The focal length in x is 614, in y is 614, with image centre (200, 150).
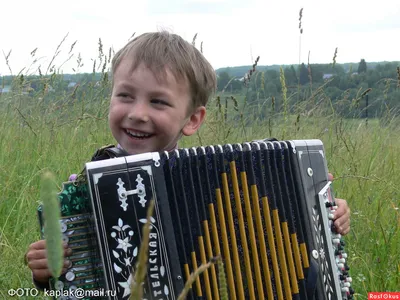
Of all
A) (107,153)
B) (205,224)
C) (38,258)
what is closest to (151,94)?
(107,153)

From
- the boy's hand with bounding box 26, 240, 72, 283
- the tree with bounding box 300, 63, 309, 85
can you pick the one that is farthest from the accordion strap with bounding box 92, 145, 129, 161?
the tree with bounding box 300, 63, 309, 85

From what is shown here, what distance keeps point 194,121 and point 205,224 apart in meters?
0.69

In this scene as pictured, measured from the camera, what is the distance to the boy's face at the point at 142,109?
2209 millimetres

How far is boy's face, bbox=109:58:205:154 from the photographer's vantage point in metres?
2.21

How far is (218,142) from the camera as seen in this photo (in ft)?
13.0

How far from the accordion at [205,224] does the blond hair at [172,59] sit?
493mm

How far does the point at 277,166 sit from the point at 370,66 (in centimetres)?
419

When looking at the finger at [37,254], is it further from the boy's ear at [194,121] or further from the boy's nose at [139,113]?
the boy's ear at [194,121]

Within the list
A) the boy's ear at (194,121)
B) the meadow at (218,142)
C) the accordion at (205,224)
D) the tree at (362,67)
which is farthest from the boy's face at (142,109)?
the tree at (362,67)

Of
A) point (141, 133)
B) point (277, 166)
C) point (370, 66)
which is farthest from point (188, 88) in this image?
point (370, 66)

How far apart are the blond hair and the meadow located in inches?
28.3

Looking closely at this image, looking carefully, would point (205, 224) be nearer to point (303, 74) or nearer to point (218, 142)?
point (218, 142)

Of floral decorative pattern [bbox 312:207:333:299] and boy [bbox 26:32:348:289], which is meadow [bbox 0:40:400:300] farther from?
boy [bbox 26:32:348:289]

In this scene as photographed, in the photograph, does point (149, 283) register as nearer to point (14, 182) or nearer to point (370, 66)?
point (14, 182)
